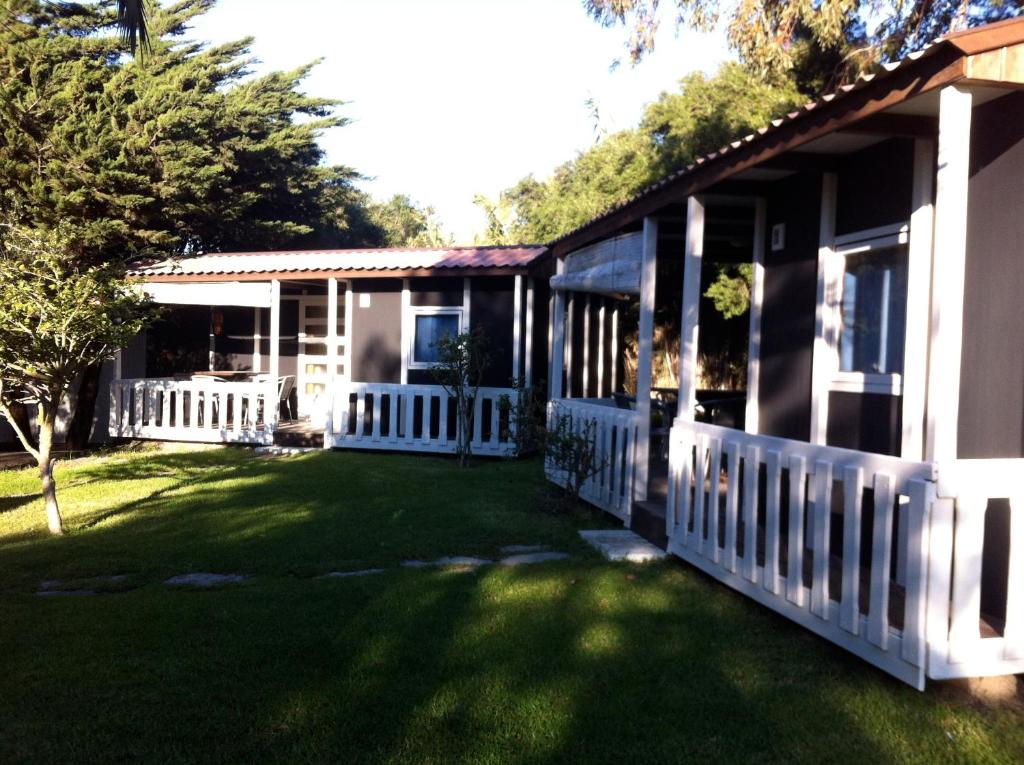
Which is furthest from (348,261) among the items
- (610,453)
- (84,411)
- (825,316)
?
(825,316)

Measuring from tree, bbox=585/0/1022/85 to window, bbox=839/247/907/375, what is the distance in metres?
6.36

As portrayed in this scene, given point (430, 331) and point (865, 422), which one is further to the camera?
point (430, 331)

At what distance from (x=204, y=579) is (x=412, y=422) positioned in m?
7.10

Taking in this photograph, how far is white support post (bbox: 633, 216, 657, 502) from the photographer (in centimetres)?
705

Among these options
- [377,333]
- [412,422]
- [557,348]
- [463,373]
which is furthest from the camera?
[377,333]

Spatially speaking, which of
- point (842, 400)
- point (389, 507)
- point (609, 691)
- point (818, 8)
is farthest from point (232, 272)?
point (609, 691)

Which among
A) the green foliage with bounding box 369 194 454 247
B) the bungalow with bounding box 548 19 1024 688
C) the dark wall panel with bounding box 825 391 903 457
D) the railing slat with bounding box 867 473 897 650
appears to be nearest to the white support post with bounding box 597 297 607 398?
the bungalow with bounding box 548 19 1024 688

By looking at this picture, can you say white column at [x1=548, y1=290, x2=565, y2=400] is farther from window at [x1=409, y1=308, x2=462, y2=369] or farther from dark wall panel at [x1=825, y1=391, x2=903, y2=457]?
dark wall panel at [x1=825, y1=391, x2=903, y2=457]

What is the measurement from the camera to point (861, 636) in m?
3.98

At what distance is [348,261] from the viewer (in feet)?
45.1

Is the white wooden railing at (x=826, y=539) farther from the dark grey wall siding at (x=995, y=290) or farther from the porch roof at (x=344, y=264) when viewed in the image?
the porch roof at (x=344, y=264)

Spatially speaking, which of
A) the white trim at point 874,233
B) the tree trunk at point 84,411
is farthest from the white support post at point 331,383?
the white trim at point 874,233

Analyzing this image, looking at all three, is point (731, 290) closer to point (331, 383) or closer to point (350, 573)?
point (331, 383)

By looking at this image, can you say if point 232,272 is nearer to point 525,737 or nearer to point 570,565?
point 570,565
